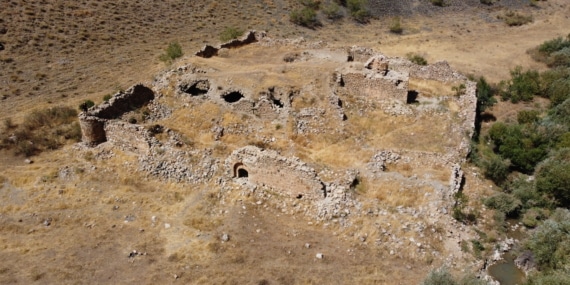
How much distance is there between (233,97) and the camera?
24906 mm

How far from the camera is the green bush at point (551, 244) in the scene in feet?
47.7

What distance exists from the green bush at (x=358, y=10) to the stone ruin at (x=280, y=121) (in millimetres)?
20180

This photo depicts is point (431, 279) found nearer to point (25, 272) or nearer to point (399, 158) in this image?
point (399, 158)

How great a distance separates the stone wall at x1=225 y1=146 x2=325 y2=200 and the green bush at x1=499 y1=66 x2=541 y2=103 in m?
18.5

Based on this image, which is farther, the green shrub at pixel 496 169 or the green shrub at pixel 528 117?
the green shrub at pixel 528 117

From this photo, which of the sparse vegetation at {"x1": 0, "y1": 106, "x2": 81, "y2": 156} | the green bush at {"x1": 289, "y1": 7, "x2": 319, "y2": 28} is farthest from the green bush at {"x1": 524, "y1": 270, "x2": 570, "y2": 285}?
the green bush at {"x1": 289, "y1": 7, "x2": 319, "y2": 28}

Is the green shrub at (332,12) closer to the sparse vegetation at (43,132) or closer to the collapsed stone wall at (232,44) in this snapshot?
the collapsed stone wall at (232,44)

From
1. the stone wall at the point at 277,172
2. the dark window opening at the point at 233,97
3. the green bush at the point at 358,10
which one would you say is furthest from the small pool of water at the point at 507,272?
the green bush at the point at 358,10

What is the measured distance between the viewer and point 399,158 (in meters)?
20.4

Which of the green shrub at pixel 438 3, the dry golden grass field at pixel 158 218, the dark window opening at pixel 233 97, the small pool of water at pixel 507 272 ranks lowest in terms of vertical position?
the small pool of water at pixel 507 272

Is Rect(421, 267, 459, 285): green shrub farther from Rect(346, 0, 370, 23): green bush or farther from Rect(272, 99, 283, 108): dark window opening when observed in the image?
Rect(346, 0, 370, 23): green bush

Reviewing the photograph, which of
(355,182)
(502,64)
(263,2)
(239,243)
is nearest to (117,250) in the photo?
(239,243)

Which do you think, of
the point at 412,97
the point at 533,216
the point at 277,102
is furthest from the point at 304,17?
the point at 533,216

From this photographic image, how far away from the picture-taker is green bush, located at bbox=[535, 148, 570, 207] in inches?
707
